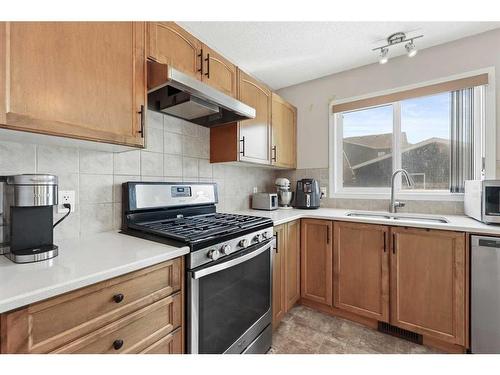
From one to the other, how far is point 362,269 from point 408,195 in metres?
0.91

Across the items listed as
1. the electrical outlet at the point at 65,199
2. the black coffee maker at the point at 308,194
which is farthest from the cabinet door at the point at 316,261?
the electrical outlet at the point at 65,199

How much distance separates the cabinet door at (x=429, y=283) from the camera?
146cm

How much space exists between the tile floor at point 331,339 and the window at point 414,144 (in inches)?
49.5

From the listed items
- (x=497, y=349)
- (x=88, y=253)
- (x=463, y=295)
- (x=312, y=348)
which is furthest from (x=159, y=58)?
(x=497, y=349)

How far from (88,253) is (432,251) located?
2.02 meters

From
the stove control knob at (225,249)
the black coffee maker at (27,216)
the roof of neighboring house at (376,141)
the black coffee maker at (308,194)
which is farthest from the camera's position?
the black coffee maker at (308,194)

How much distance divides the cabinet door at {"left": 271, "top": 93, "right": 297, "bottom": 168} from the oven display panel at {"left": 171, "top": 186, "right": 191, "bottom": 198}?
96 cm

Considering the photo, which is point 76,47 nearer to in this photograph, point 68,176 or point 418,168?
point 68,176

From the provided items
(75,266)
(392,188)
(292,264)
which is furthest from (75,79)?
(392,188)

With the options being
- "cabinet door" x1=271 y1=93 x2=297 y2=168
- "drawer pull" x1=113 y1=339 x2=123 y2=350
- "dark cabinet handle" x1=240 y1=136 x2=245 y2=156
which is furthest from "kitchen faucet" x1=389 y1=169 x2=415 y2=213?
"drawer pull" x1=113 y1=339 x2=123 y2=350

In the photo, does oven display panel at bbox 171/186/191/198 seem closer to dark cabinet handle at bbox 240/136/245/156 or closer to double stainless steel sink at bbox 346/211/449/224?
dark cabinet handle at bbox 240/136/245/156

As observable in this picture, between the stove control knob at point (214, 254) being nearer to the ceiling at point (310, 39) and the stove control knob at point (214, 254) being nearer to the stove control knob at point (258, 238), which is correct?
the stove control knob at point (258, 238)

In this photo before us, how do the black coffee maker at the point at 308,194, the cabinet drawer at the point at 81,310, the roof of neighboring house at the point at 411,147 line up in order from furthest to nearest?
1. the black coffee maker at the point at 308,194
2. the roof of neighboring house at the point at 411,147
3. the cabinet drawer at the point at 81,310

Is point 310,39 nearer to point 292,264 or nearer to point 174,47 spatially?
point 174,47
